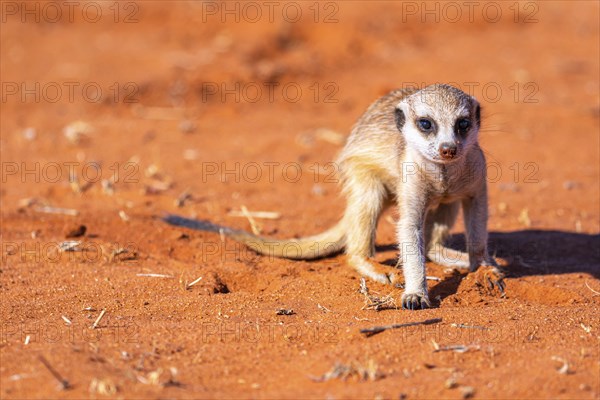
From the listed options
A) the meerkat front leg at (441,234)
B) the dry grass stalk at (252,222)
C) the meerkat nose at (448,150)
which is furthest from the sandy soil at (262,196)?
the meerkat nose at (448,150)

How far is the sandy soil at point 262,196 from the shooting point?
3.90m

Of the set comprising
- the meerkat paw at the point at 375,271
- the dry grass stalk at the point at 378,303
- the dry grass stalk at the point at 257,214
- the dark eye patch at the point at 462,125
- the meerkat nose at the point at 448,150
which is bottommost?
the meerkat paw at the point at 375,271

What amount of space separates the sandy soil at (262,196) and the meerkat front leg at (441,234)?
0.33m

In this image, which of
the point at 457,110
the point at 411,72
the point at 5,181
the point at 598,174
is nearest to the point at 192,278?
the point at 457,110

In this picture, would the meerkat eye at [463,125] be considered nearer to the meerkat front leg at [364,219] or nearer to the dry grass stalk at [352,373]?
the meerkat front leg at [364,219]

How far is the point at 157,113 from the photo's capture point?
10.3 m

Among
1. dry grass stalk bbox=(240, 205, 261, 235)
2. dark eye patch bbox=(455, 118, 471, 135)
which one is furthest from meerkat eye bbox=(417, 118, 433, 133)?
dry grass stalk bbox=(240, 205, 261, 235)

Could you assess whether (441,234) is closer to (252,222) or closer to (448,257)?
(448,257)

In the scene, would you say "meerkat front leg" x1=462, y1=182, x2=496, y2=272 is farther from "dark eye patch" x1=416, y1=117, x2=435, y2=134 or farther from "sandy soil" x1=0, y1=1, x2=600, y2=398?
"dark eye patch" x1=416, y1=117, x2=435, y2=134

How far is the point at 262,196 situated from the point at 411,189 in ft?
8.48

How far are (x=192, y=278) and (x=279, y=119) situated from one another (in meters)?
5.15

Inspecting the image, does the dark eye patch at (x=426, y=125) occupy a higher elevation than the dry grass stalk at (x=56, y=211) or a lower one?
higher

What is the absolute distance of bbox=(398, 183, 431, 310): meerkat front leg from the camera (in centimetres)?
492

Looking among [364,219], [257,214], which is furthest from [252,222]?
[364,219]
